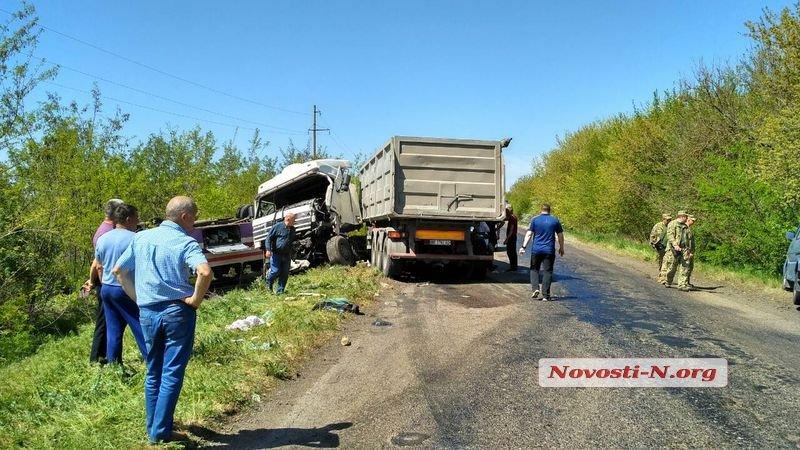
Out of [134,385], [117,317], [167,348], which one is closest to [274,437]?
[167,348]

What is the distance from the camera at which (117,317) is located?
233 inches

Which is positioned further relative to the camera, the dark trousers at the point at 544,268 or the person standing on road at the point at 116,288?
the dark trousers at the point at 544,268

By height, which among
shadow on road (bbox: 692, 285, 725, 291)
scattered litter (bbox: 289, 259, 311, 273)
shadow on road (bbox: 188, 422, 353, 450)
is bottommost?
shadow on road (bbox: 188, 422, 353, 450)

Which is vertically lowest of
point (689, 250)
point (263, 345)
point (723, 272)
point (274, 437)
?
point (274, 437)

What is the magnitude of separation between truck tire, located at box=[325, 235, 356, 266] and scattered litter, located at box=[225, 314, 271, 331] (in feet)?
23.1

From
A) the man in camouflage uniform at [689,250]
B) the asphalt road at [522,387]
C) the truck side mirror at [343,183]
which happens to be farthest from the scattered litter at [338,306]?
the man in camouflage uniform at [689,250]

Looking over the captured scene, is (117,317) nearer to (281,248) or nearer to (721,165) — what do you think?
(281,248)

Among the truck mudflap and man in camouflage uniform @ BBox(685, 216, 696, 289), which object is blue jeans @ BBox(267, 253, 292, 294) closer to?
the truck mudflap

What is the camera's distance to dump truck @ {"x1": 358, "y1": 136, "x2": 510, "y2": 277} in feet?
42.5

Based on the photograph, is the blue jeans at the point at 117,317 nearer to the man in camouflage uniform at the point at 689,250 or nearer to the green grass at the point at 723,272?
the man in camouflage uniform at the point at 689,250

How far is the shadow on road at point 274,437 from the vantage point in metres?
4.36

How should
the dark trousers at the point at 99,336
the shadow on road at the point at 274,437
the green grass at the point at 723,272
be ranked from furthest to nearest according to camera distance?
the green grass at the point at 723,272, the dark trousers at the point at 99,336, the shadow on road at the point at 274,437

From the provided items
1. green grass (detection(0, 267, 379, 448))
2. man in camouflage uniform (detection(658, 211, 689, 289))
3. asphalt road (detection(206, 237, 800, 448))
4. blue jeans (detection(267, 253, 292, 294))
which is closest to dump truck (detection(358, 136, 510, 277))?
blue jeans (detection(267, 253, 292, 294))

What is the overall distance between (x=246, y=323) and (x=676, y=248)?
8.87 metres
